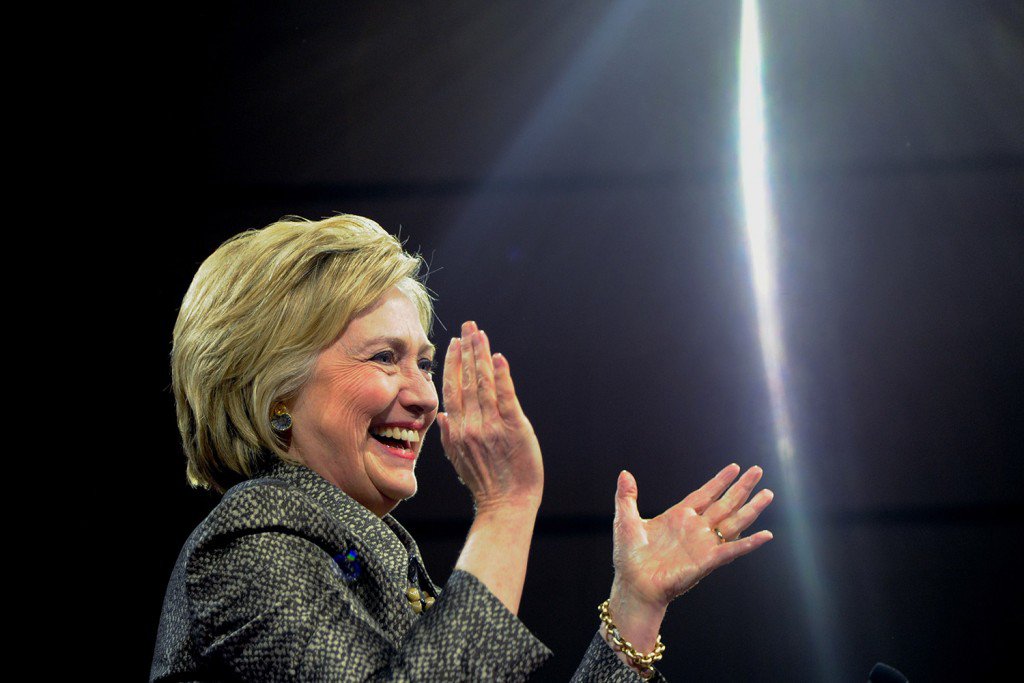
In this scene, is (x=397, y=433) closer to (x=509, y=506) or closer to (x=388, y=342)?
(x=388, y=342)

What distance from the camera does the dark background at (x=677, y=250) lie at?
2.19 metres

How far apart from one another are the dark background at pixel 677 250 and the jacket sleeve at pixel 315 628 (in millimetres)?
1181

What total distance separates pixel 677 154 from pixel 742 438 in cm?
63

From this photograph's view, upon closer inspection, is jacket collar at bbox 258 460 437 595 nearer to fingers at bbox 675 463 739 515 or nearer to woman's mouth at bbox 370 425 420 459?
woman's mouth at bbox 370 425 420 459

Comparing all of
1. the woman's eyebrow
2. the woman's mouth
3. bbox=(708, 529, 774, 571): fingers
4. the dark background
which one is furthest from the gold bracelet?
the dark background

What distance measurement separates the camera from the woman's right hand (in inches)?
44.6

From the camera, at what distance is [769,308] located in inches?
87.6

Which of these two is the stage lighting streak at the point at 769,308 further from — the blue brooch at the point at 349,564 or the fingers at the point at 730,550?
the blue brooch at the point at 349,564

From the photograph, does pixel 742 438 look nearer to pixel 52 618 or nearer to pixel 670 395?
pixel 670 395

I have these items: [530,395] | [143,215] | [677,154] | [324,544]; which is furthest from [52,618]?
[677,154]

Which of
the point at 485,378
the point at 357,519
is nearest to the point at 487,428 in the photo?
the point at 485,378

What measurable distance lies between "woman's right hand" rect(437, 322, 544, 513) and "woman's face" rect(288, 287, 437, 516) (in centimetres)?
20

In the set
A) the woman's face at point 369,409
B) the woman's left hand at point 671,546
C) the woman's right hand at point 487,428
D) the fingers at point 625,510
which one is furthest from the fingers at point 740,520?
the woman's face at point 369,409

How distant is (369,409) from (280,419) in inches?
4.4
